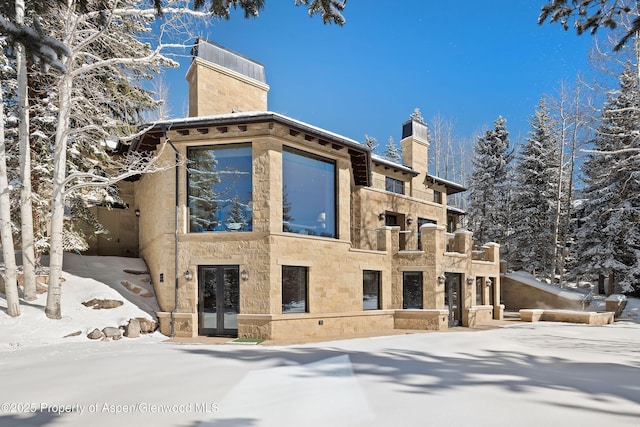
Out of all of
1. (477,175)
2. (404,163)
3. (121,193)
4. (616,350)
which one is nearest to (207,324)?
(121,193)

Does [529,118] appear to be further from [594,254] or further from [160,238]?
[160,238]

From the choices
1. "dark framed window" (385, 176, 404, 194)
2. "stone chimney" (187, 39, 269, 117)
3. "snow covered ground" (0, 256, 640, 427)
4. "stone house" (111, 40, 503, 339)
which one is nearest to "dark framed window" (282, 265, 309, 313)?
"stone house" (111, 40, 503, 339)

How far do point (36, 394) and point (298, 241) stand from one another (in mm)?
7954

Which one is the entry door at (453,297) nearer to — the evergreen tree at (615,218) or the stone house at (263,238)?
the stone house at (263,238)

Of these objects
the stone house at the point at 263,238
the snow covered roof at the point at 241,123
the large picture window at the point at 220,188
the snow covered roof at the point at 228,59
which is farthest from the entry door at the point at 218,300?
the snow covered roof at the point at 228,59

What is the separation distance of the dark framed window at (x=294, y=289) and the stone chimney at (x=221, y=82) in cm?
729

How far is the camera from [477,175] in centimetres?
3472

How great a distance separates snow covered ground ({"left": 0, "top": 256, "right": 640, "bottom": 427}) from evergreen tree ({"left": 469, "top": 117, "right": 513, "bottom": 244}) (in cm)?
2430

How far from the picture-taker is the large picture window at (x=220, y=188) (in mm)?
12203

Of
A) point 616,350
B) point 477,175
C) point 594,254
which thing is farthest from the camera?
point 477,175

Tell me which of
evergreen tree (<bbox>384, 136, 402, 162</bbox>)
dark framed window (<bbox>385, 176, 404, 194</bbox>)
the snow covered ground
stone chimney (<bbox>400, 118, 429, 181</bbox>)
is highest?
evergreen tree (<bbox>384, 136, 402, 162</bbox>)

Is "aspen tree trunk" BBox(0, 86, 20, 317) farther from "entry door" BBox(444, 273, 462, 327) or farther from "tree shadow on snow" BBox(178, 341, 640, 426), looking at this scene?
"entry door" BBox(444, 273, 462, 327)

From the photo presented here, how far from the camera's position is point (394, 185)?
72.7ft

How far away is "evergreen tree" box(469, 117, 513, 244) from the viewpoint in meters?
33.4
